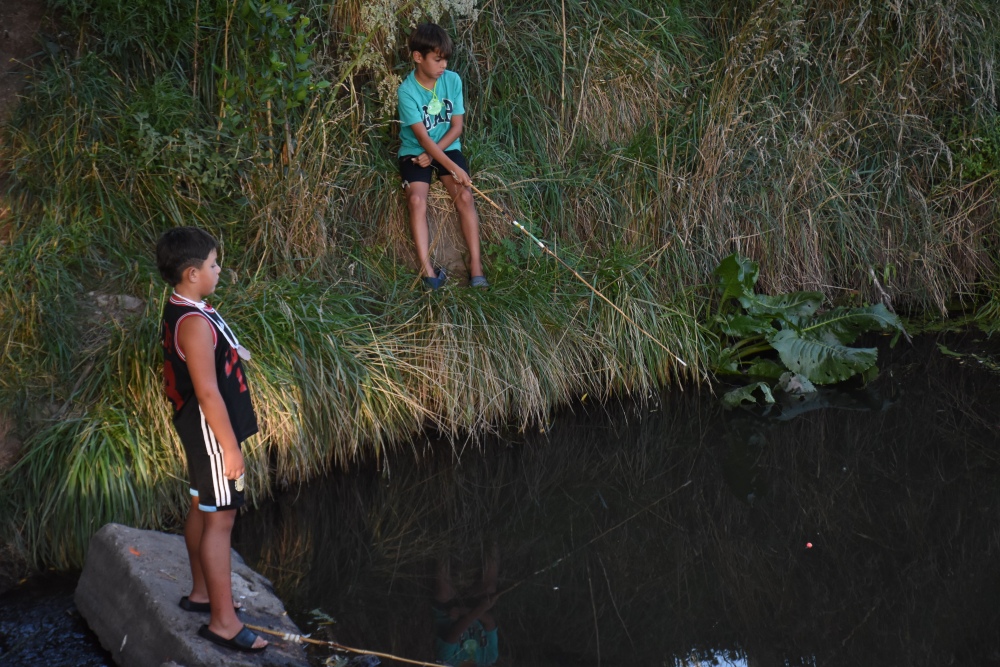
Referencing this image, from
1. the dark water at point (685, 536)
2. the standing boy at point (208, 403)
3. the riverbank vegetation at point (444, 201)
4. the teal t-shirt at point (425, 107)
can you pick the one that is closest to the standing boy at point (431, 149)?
the teal t-shirt at point (425, 107)

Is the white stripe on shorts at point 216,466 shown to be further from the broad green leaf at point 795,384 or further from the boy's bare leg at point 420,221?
the broad green leaf at point 795,384

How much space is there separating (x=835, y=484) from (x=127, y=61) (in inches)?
149

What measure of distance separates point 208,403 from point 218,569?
0.49 metres

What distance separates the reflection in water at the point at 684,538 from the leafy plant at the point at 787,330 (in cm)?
23

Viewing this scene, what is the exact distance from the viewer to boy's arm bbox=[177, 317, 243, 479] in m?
2.75

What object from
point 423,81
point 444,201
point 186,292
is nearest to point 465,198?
point 444,201

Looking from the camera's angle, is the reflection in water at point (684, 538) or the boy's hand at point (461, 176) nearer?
the reflection in water at point (684, 538)

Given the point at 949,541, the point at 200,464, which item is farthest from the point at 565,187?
the point at 200,464

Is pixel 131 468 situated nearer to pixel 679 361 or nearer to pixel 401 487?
pixel 401 487

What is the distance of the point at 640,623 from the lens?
3.34m

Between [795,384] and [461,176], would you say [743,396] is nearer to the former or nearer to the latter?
[795,384]

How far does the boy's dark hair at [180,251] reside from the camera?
279 centimetres

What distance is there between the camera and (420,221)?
16.3 feet

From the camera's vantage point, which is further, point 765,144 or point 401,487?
point 765,144
